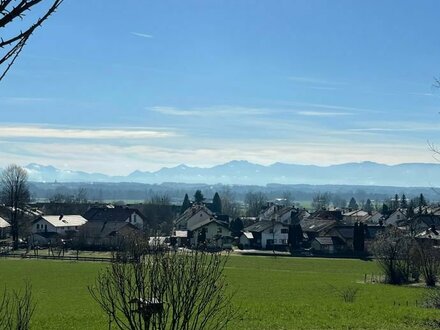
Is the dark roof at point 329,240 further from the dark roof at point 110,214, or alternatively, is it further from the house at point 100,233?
the dark roof at point 110,214

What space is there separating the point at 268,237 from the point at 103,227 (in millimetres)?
23440

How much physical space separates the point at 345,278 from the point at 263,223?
35795mm

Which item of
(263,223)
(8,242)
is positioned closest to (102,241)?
(8,242)

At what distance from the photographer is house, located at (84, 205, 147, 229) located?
8681cm

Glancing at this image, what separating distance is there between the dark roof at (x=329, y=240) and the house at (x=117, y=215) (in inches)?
1003

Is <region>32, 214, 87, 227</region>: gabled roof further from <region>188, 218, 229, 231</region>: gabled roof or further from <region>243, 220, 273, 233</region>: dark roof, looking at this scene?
<region>243, 220, 273, 233</region>: dark roof

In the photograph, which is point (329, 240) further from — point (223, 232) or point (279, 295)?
point (279, 295)

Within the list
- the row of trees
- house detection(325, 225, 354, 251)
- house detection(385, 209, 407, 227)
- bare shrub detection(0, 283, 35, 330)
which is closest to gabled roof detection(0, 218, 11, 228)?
house detection(325, 225, 354, 251)

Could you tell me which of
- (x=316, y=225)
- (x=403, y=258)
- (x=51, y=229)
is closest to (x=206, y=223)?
(x=316, y=225)

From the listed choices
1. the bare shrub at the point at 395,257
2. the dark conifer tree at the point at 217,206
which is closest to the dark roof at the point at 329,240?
the bare shrub at the point at 395,257

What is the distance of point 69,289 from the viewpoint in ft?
133

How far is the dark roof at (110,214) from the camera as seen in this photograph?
86.9m

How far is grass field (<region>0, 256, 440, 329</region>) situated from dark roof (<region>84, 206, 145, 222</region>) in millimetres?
25385

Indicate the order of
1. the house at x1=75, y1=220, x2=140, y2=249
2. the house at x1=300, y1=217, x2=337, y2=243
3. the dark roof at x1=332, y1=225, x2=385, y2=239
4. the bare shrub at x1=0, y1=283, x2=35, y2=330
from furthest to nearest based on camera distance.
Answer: the house at x1=300, y1=217, x2=337, y2=243, the dark roof at x1=332, y1=225, x2=385, y2=239, the house at x1=75, y1=220, x2=140, y2=249, the bare shrub at x1=0, y1=283, x2=35, y2=330
